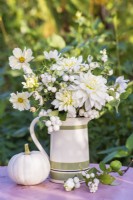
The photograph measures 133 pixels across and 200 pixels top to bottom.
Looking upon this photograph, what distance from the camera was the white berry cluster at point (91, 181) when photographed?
1.61 meters

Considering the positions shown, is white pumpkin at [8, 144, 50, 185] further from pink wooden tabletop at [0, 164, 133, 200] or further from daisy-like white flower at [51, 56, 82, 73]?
daisy-like white flower at [51, 56, 82, 73]

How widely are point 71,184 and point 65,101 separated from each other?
0.82ft

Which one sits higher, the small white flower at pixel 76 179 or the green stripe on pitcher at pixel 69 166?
the green stripe on pitcher at pixel 69 166

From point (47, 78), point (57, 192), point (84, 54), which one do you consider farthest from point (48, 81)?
point (84, 54)

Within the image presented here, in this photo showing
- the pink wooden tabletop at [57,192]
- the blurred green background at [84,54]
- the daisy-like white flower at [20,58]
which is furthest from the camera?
the blurred green background at [84,54]

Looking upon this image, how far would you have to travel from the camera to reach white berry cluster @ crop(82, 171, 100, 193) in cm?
161

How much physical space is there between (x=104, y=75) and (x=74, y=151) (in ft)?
0.85

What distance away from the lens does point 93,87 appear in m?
1.58

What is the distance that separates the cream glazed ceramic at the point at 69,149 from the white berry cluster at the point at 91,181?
6 cm

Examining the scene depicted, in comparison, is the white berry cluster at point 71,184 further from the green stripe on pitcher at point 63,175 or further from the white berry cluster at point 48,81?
the white berry cluster at point 48,81

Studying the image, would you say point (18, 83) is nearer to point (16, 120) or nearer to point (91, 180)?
point (16, 120)

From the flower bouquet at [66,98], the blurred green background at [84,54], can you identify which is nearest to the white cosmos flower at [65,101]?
the flower bouquet at [66,98]

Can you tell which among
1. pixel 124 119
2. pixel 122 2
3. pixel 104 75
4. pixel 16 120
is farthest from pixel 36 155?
pixel 122 2

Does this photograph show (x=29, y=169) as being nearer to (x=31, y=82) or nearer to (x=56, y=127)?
(x=56, y=127)
